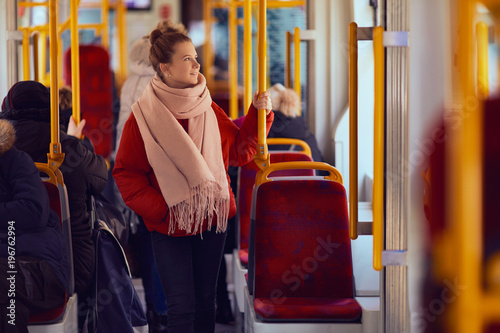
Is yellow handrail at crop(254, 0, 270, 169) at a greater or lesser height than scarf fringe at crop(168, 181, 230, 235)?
greater

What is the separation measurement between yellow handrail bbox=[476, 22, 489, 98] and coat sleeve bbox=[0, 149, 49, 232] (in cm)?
163

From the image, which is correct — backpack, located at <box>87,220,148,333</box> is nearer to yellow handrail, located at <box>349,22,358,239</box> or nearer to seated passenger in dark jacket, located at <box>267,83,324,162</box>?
yellow handrail, located at <box>349,22,358,239</box>

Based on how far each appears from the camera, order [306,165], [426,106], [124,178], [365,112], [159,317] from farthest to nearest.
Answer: [365,112] → [159,317] → [306,165] → [124,178] → [426,106]

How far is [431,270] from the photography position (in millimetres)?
1342

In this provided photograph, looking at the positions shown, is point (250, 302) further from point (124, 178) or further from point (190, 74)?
point (190, 74)

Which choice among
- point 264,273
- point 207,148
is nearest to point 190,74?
point 207,148

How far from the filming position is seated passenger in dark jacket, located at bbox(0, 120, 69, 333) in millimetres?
2594

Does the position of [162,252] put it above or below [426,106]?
below

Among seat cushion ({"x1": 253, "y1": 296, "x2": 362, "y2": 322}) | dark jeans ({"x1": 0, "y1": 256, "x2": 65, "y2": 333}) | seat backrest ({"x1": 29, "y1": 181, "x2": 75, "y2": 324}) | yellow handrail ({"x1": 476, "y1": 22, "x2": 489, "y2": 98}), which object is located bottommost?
seat cushion ({"x1": 253, "y1": 296, "x2": 362, "y2": 322})

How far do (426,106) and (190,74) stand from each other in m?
0.96

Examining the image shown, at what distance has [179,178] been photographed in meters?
2.65

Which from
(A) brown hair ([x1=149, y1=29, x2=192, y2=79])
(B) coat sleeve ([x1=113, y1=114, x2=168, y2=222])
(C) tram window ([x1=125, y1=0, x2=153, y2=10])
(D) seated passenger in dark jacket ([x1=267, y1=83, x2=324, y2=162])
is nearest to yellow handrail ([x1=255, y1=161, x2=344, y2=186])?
(B) coat sleeve ([x1=113, y1=114, x2=168, y2=222])

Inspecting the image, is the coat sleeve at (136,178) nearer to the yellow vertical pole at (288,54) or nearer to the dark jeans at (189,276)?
the dark jeans at (189,276)

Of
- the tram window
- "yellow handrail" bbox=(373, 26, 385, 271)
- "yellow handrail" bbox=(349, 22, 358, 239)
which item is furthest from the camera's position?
the tram window
